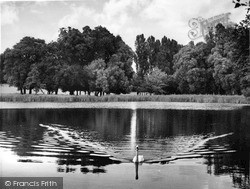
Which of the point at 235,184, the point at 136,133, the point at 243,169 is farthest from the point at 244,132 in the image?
the point at 235,184

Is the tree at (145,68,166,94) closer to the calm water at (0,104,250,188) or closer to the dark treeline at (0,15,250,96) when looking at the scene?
the dark treeline at (0,15,250,96)

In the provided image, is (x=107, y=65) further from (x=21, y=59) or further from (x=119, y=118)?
(x=119, y=118)

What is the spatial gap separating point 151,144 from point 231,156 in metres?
3.94

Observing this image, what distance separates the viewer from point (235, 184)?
Result: 1023 centimetres

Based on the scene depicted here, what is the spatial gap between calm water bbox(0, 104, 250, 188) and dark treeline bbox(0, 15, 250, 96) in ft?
122

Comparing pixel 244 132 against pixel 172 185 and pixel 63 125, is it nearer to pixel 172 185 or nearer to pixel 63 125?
pixel 63 125

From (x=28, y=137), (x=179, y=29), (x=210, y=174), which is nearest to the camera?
(x=210, y=174)

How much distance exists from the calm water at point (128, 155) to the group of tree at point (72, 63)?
37448 mm

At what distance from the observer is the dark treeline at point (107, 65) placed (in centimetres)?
6134

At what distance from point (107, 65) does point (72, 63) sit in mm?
5814

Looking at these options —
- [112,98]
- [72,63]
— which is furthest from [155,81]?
[72,63]

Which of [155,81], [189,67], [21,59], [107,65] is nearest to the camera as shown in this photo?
[21,59]

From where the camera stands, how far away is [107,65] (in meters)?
64.5

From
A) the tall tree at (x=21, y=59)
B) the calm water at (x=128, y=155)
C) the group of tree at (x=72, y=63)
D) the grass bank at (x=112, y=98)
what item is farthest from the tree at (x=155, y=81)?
the calm water at (x=128, y=155)
